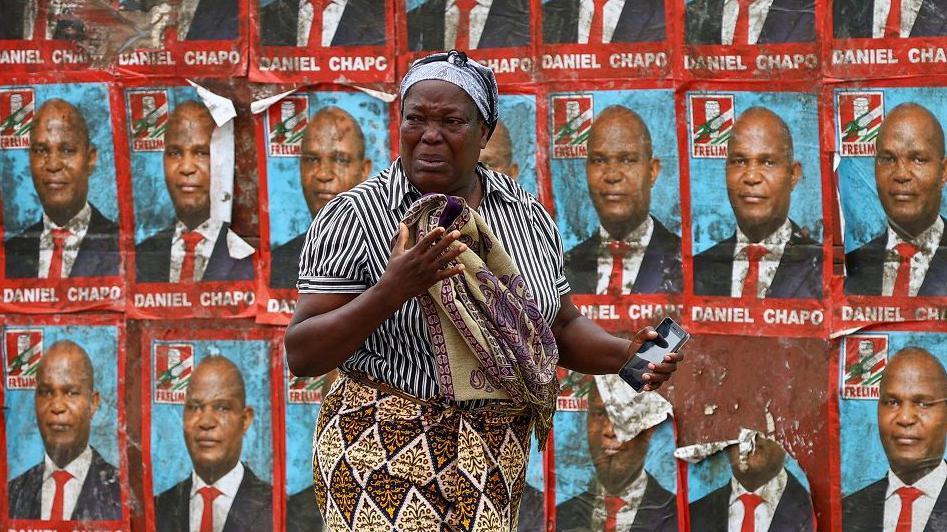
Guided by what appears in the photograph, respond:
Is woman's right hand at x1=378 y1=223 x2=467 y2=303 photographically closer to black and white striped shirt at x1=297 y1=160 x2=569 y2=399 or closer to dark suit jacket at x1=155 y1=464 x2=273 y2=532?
black and white striped shirt at x1=297 y1=160 x2=569 y2=399

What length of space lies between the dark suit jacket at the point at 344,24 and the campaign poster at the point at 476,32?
8 centimetres

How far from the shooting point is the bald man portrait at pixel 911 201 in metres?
4.37

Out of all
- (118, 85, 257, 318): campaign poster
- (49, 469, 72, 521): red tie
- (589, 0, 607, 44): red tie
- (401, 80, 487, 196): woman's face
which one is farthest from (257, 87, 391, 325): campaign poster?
(401, 80, 487, 196): woman's face

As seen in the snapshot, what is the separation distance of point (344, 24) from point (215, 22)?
479 millimetres

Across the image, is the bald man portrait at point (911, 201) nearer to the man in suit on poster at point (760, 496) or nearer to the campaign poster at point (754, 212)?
the campaign poster at point (754, 212)

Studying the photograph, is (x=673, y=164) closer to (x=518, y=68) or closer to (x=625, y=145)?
(x=625, y=145)

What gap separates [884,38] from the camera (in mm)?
4352

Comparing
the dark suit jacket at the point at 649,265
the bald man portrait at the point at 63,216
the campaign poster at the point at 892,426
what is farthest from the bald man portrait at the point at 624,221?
the bald man portrait at the point at 63,216

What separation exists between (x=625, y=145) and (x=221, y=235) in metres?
1.49

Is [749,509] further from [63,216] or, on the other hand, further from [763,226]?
[63,216]

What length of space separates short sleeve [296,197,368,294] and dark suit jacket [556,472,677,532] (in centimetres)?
211

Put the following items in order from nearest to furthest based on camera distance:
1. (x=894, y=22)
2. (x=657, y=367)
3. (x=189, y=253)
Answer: (x=657, y=367) < (x=894, y=22) < (x=189, y=253)

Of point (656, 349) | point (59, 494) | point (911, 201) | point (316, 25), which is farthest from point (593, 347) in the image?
point (59, 494)

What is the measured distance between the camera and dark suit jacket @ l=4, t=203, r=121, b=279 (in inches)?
197
